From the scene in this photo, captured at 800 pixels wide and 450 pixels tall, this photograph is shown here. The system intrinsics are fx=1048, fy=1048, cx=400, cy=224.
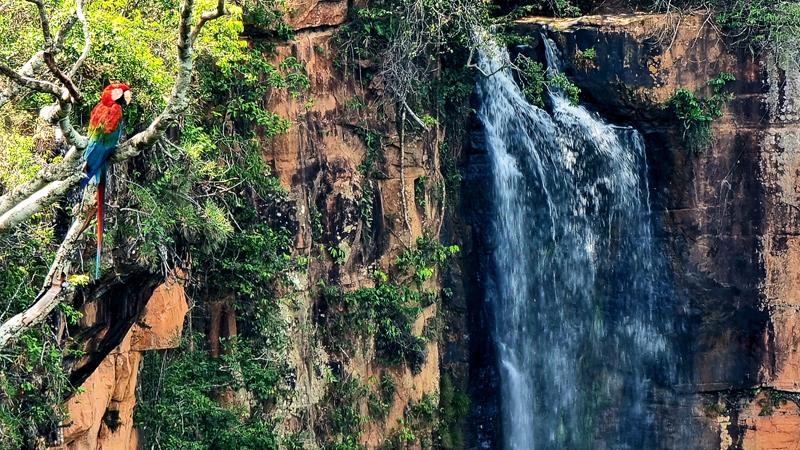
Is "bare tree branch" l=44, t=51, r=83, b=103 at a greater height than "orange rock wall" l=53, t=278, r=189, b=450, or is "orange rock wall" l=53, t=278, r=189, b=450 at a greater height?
"bare tree branch" l=44, t=51, r=83, b=103

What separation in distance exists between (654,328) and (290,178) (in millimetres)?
6578

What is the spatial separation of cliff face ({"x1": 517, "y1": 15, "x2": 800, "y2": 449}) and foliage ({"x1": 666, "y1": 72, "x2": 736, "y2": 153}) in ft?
0.43

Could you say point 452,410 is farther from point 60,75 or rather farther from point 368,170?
point 60,75

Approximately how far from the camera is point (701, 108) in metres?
15.1

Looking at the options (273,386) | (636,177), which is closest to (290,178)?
(273,386)

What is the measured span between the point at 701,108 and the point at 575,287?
10.6 feet

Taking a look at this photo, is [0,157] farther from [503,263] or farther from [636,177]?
[636,177]

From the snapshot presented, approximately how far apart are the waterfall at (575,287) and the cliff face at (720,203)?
38 cm

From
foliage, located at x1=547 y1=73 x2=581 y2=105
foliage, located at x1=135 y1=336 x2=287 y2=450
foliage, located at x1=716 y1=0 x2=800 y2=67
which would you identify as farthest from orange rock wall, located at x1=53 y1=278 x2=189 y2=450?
foliage, located at x1=716 y1=0 x2=800 y2=67

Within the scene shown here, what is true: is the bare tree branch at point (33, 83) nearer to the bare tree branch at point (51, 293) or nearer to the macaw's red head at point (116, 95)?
the macaw's red head at point (116, 95)

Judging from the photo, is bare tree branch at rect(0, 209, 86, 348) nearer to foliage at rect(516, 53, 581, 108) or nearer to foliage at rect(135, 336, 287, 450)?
foliage at rect(135, 336, 287, 450)

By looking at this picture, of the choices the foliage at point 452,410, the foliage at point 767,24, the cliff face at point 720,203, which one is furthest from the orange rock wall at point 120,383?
the foliage at point 767,24

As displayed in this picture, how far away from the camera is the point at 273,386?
1196cm

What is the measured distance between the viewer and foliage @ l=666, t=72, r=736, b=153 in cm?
1503
